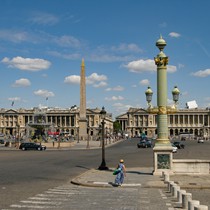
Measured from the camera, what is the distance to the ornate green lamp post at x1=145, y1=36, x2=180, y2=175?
934 inches

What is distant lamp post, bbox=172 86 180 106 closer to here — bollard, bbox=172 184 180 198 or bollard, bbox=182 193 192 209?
bollard, bbox=172 184 180 198

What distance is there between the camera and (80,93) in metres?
89.9

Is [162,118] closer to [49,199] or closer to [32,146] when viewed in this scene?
[49,199]

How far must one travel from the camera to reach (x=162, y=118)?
24516 mm

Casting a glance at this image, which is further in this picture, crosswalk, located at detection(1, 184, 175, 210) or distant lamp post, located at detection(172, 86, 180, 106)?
distant lamp post, located at detection(172, 86, 180, 106)

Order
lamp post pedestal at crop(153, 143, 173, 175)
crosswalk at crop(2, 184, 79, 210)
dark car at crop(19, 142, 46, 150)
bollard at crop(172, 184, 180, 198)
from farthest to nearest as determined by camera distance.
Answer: dark car at crop(19, 142, 46, 150), lamp post pedestal at crop(153, 143, 173, 175), bollard at crop(172, 184, 180, 198), crosswalk at crop(2, 184, 79, 210)

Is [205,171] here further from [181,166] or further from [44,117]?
[44,117]

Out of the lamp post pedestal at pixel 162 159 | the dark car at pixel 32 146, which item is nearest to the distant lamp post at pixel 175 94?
the lamp post pedestal at pixel 162 159

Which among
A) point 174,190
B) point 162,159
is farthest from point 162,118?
point 174,190

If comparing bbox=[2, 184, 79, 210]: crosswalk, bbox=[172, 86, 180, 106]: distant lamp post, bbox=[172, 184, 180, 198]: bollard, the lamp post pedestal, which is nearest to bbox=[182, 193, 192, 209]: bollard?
bbox=[172, 184, 180, 198]: bollard

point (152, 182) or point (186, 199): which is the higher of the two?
point (186, 199)

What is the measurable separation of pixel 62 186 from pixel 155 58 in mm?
9675

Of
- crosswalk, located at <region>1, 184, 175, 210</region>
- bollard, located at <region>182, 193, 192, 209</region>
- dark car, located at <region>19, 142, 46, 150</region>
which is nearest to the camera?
bollard, located at <region>182, 193, 192, 209</region>

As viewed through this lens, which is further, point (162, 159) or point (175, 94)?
point (175, 94)
